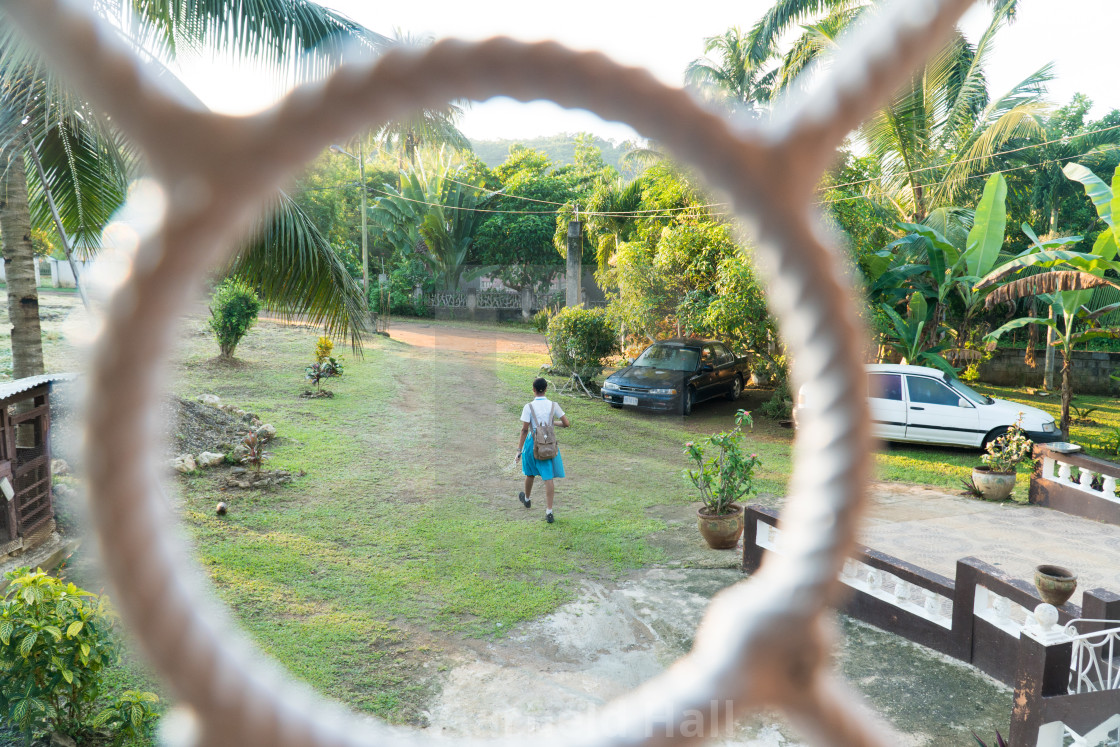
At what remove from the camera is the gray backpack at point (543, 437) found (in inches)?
282

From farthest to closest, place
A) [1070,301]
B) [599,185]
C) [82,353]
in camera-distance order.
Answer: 1. [599,185]
2. [1070,301]
3. [82,353]

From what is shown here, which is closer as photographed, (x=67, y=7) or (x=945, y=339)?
(x=67, y=7)

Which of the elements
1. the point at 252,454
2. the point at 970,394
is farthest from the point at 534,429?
the point at 970,394

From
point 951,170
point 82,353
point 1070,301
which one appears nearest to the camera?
point 82,353

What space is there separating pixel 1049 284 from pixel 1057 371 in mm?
8505

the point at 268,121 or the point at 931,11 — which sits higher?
the point at 931,11

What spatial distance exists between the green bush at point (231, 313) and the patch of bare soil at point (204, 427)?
3784mm

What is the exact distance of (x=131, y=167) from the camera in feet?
15.6

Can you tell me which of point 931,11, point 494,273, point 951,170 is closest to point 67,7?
point 931,11

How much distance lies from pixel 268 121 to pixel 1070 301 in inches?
476

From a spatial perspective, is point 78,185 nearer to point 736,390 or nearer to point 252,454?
point 252,454

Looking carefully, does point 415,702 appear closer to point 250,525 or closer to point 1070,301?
point 250,525

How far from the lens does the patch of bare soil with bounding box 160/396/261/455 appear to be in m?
9.24

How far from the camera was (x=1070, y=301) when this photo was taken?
33.3 feet
